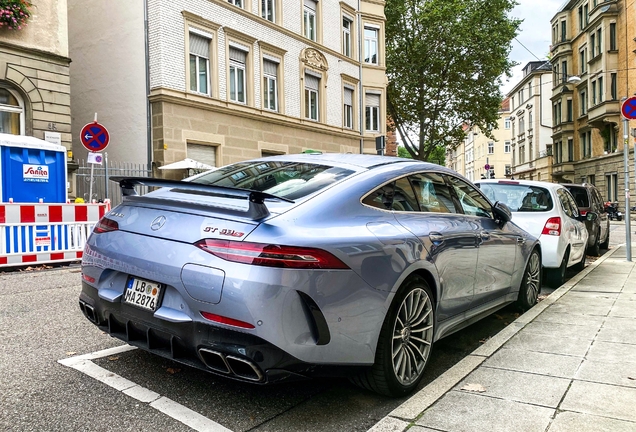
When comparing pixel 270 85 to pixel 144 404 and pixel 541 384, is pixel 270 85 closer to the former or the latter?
pixel 541 384

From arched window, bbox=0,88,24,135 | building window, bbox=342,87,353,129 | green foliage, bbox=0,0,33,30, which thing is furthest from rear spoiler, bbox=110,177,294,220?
building window, bbox=342,87,353,129

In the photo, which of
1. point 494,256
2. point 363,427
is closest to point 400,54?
point 494,256

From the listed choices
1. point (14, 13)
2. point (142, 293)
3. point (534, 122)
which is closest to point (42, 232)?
point (14, 13)

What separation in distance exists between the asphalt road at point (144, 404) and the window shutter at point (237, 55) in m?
15.9

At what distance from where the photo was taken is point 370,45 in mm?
27609

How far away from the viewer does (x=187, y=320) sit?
2.83 meters

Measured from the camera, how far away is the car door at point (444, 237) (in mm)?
3652

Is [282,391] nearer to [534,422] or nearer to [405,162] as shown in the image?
[534,422]

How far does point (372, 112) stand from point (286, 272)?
25.5 meters

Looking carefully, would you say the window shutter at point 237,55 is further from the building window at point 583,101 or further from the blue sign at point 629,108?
the building window at point 583,101

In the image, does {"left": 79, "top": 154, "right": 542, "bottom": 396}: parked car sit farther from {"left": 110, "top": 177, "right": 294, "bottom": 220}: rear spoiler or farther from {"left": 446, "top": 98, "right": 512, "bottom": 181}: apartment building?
{"left": 446, "top": 98, "right": 512, "bottom": 181}: apartment building

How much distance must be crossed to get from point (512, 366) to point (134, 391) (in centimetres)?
255

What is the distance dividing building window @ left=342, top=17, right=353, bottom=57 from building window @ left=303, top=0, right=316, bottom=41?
2.43 meters

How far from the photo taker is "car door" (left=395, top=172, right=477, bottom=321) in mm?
3652
